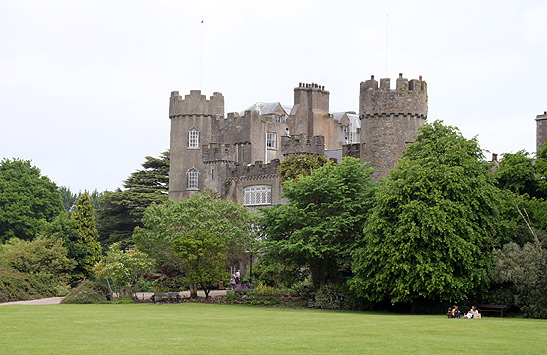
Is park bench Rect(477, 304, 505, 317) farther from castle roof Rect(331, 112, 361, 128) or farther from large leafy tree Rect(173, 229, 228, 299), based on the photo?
castle roof Rect(331, 112, 361, 128)

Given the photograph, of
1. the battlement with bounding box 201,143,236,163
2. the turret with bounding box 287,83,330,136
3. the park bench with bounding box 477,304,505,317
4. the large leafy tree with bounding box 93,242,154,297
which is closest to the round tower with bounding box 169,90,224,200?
the battlement with bounding box 201,143,236,163

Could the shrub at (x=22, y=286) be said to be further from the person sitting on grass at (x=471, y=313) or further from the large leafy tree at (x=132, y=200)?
the person sitting on grass at (x=471, y=313)

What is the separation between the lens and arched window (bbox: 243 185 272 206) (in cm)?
5581

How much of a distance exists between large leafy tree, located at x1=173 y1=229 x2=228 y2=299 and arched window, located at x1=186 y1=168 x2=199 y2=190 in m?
19.0

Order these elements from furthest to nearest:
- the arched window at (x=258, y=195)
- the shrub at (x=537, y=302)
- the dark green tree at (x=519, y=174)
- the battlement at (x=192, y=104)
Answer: the battlement at (x=192, y=104) → the arched window at (x=258, y=195) → the dark green tree at (x=519, y=174) → the shrub at (x=537, y=302)

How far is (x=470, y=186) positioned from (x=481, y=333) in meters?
11.9

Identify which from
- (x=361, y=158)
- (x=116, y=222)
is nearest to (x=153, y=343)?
(x=361, y=158)

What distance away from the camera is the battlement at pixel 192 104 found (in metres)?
61.2

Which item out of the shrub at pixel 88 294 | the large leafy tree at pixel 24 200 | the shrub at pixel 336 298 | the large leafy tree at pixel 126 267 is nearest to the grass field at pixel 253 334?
the shrub at pixel 336 298

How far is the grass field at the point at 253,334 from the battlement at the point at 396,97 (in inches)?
750

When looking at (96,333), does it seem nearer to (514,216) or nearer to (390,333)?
(390,333)

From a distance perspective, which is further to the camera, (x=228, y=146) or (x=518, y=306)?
(x=228, y=146)

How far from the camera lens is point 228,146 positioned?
5809 cm

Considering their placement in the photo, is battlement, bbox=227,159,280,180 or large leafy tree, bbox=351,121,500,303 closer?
large leafy tree, bbox=351,121,500,303
